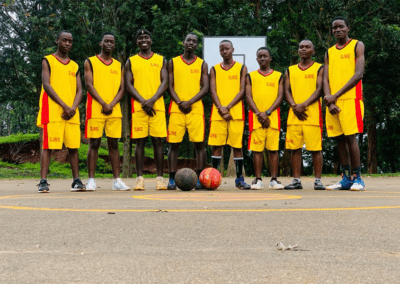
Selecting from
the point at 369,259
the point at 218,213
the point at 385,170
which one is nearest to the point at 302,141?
the point at 218,213

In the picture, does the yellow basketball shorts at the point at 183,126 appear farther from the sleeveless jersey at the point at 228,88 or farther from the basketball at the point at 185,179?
the basketball at the point at 185,179

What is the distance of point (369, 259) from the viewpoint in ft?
10.5

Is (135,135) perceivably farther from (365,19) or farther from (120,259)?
(365,19)

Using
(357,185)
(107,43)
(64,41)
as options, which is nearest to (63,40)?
(64,41)

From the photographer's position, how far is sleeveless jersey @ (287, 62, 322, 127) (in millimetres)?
9172

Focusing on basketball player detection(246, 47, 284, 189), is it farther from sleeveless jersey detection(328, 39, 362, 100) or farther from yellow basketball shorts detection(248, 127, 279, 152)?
sleeveless jersey detection(328, 39, 362, 100)

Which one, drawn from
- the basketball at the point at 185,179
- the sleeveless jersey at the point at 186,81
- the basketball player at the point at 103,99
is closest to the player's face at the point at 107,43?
the basketball player at the point at 103,99

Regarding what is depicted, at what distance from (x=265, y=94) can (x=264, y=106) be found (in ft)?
0.69

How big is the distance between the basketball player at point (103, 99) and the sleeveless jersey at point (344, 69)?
11.5ft

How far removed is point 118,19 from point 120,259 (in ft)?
55.6

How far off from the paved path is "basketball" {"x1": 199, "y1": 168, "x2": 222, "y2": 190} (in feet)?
Result: 9.07

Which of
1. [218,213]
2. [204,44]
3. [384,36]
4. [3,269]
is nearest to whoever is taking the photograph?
[3,269]

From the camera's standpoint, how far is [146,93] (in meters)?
9.17

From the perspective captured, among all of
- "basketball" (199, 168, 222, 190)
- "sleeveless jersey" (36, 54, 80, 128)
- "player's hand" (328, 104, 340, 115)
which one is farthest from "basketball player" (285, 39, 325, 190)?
"sleeveless jersey" (36, 54, 80, 128)
